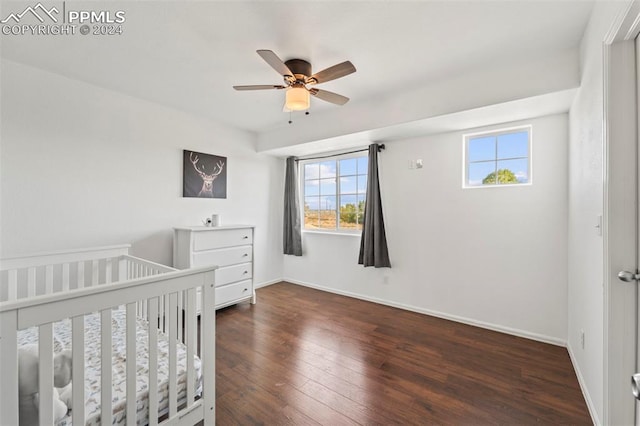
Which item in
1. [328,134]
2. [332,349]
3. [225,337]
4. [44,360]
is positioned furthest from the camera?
[328,134]

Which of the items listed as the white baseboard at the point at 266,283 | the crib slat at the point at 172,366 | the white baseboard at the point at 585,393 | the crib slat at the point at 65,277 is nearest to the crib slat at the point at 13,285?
the crib slat at the point at 65,277

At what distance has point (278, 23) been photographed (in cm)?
171

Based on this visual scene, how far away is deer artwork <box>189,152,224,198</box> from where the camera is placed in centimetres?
341

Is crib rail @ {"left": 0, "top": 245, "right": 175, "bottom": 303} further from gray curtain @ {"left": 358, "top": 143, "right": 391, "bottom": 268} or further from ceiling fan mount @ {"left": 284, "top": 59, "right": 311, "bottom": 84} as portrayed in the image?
gray curtain @ {"left": 358, "top": 143, "right": 391, "bottom": 268}

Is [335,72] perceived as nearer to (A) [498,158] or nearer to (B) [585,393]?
(A) [498,158]

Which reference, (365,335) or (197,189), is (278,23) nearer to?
(197,189)

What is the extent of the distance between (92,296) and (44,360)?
0.78 ft

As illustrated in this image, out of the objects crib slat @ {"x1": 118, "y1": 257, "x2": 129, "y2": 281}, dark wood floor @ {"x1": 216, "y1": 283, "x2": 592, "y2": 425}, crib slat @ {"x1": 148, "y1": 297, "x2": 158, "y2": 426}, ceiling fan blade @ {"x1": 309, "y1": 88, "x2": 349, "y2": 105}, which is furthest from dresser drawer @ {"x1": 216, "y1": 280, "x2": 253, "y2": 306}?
ceiling fan blade @ {"x1": 309, "y1": 88, "x2": 349, "y2": 105}

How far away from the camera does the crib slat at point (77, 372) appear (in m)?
1.01

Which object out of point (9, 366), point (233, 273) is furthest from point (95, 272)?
point (9, 366)

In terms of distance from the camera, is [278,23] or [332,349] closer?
[278,23]

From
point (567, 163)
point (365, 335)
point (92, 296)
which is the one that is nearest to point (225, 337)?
point (365, 335)

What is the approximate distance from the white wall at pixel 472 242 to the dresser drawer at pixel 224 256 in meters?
1.42

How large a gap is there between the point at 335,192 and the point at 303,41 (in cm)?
246
